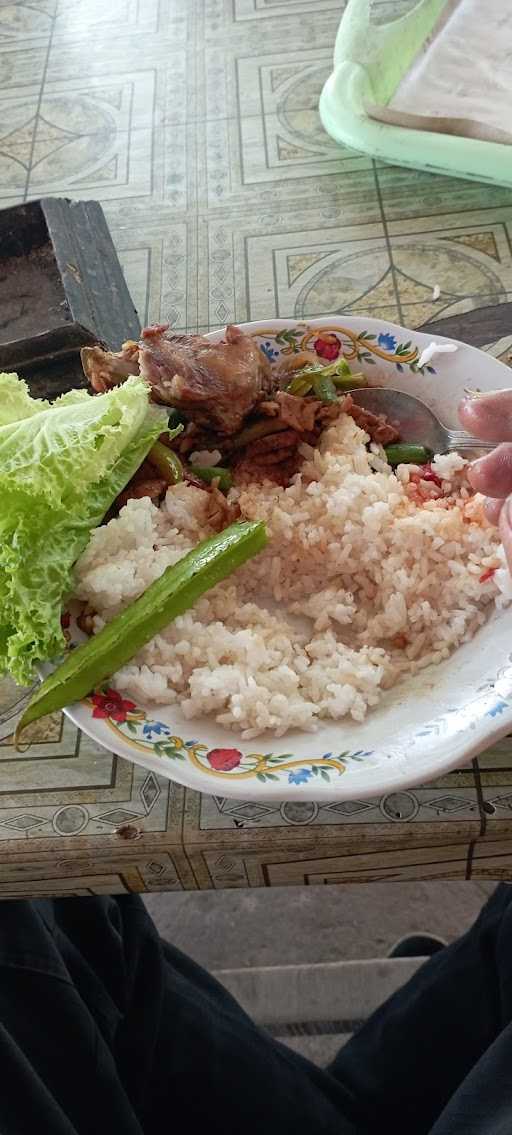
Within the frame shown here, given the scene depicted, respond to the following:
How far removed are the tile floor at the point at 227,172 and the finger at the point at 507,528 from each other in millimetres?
805

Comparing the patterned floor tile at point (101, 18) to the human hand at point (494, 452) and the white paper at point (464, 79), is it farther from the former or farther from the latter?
the human hand at point (494, 452)

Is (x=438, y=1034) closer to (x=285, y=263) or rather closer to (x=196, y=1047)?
(x=196, y=1047)

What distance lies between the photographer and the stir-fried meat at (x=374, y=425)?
4.16ft

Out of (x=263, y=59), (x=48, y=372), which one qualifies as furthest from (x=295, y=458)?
(x=263, y=59)

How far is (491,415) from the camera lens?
103 centimetres

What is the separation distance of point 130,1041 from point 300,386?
93 cm

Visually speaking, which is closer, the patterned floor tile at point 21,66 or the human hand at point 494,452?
the human hand at point 494,452

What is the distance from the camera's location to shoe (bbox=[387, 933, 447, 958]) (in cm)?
193

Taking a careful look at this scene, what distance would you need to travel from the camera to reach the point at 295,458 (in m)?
1.28

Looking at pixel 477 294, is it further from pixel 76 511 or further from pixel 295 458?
pixel 76 511

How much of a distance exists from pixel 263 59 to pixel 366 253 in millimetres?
945

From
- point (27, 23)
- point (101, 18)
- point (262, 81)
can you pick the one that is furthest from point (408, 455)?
point (27, 23)

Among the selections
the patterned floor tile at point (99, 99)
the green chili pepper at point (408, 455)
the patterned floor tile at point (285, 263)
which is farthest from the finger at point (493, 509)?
the patterned floor tile at point (99, 99)

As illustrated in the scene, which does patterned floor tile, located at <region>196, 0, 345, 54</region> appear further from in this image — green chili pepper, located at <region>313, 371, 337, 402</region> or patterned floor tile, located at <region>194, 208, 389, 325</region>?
green chili pepper, located at <region>313, 371, 337, 402</region>
